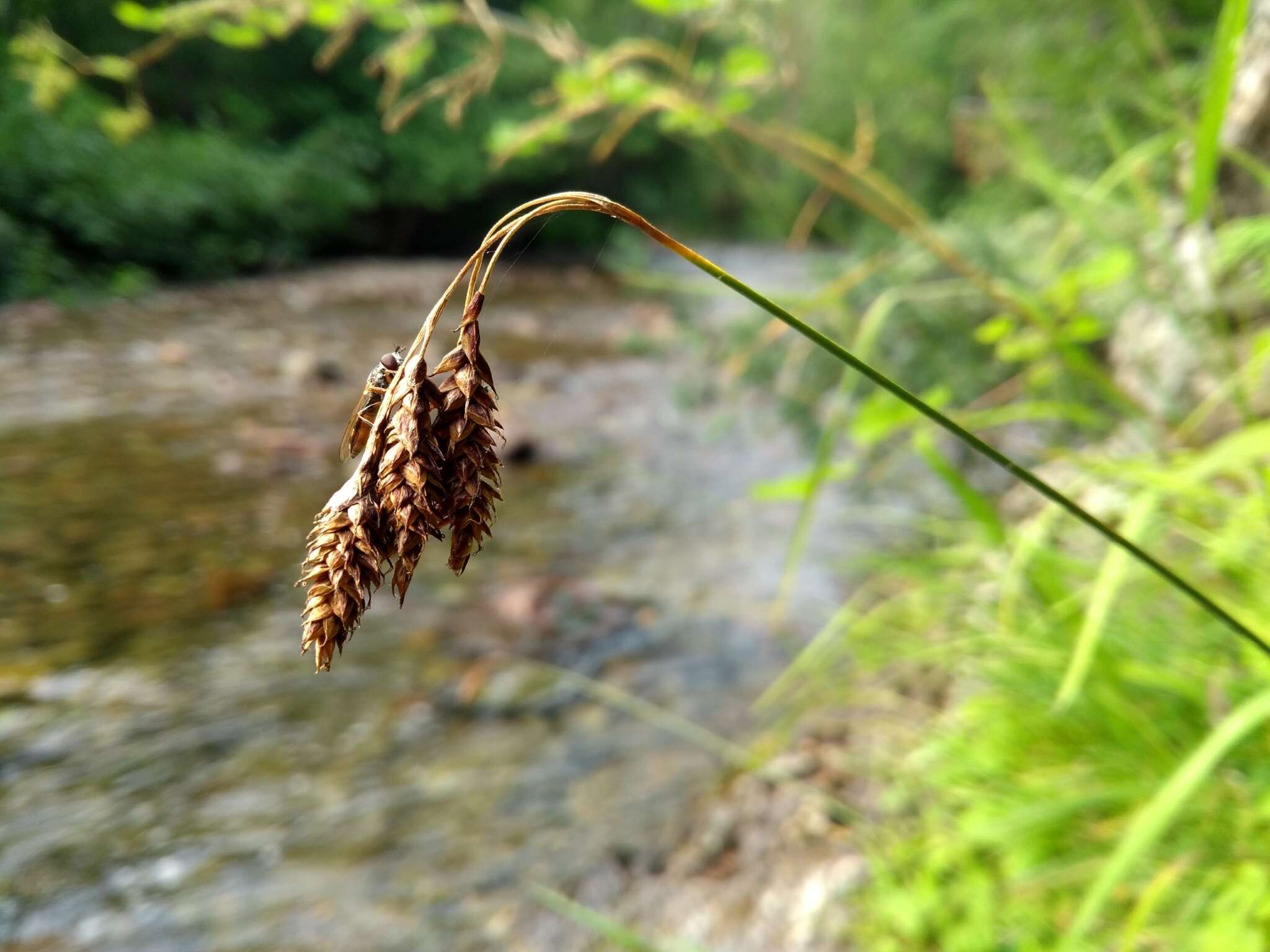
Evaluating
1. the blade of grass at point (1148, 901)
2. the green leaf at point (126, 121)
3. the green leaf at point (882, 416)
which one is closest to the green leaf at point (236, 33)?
the green leaf at point (126, 121)

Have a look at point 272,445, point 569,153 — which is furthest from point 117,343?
point 569,153

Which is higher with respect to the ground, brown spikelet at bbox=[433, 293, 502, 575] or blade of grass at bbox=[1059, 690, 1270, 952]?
brown spikelet at bbox=[433, 293, 502, 575]

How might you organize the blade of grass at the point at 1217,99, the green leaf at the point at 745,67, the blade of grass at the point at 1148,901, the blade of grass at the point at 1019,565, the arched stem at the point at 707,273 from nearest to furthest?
the arched stem at the point at 707,273, the blade of grass at the point at 1217,99, the blade of grass at the point at 1148,901, the blade of grass at the point at 1019,565, the green leaf at the point at 745,67

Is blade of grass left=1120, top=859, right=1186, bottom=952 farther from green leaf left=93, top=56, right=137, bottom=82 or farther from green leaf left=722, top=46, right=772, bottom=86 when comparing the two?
green leaf left=93, top=56, right=137, bottom=82

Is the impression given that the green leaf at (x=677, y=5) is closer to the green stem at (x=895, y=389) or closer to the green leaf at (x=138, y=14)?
the green leaf at (x=138, y=14)

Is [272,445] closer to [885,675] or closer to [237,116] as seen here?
[885,675]

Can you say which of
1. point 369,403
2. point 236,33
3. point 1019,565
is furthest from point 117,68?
point 1019,565

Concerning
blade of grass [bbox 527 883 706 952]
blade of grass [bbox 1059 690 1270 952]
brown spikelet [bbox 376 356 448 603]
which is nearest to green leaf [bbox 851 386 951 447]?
blade of grass [bbox 1059 690 1270 952]
